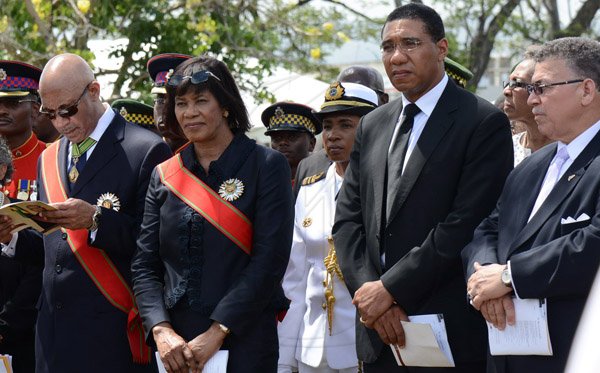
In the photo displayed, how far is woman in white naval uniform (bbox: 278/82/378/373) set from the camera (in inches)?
235

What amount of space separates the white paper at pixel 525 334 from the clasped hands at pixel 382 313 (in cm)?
57

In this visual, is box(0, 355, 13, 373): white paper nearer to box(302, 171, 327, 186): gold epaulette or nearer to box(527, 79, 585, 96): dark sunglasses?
box(302, 171, 327, 186): gold epaulette

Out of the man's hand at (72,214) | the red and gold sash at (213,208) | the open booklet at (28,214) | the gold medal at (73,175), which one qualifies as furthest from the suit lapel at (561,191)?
the gold medal at (73,175)

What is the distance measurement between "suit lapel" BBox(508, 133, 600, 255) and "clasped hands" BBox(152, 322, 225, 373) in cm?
145

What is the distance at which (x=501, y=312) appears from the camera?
13.6ft

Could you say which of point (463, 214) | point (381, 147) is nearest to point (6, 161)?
point (381, 147)

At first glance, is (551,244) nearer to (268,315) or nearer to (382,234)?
(382,234)

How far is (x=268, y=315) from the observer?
4895 mm

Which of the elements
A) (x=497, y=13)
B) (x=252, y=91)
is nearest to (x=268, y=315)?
(x=252, y=91)

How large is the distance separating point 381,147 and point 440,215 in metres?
0.51

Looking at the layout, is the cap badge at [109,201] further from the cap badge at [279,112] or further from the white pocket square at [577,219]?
the cap badge at [279,112]

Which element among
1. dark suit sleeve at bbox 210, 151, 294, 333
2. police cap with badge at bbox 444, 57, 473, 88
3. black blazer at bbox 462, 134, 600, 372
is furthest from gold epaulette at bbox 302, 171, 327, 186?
black blazer at bbox 462, 134, 600, 372

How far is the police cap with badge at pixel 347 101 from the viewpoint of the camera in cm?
632

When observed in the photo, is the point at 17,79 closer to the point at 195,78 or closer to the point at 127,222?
the point at 127,222
